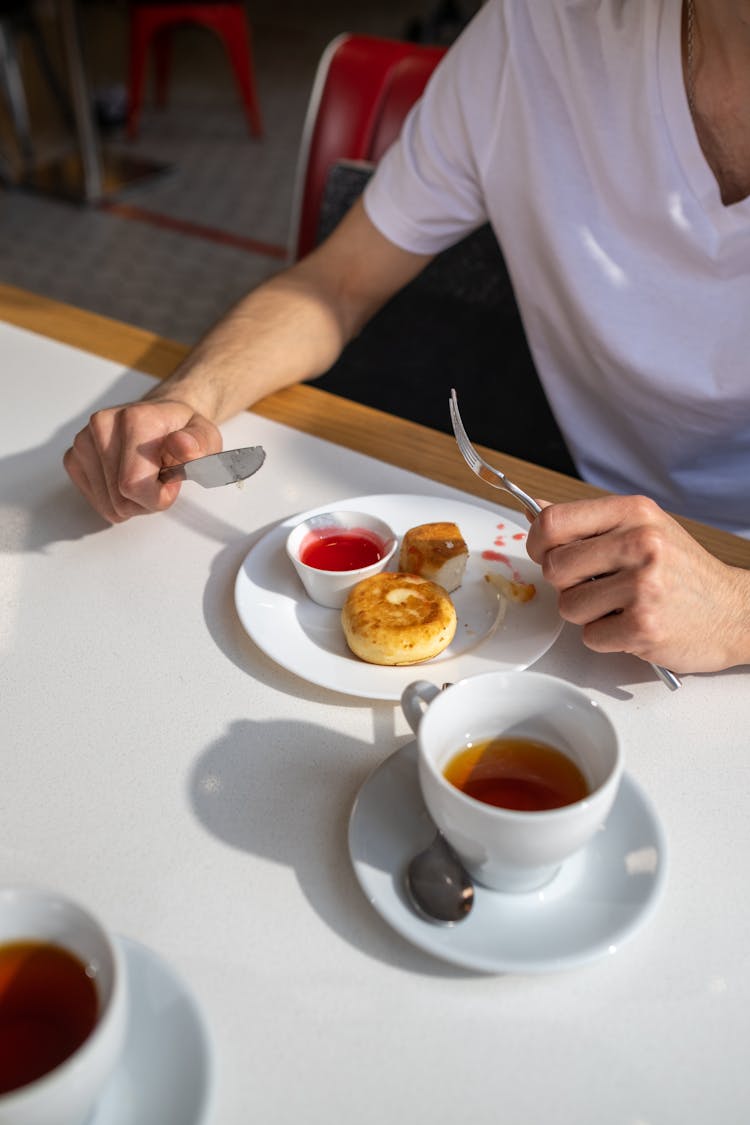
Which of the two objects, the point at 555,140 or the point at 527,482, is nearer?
the point at 527,482

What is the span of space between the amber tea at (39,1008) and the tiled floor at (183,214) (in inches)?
112

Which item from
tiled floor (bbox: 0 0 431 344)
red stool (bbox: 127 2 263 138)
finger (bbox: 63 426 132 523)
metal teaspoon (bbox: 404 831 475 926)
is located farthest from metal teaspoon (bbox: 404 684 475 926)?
red stool (bbox: 127 2 263 138)

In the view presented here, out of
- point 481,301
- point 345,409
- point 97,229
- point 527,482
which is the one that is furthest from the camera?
point 97,229

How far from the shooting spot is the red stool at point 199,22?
14.7ft

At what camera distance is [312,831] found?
73 cm

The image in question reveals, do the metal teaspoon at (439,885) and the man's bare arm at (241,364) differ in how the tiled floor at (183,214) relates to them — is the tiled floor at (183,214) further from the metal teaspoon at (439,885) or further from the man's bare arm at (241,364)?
the metal teaspoon at (439,885)

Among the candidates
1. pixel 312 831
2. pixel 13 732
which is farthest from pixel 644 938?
pixel 13 732

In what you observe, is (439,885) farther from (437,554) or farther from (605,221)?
(605,221)

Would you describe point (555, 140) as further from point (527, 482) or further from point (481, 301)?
point (527, 482)

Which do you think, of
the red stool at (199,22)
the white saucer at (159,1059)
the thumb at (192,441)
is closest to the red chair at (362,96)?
the thumb at (192,441)

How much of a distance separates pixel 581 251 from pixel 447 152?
0.23 metres

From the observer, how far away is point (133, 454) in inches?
39.4

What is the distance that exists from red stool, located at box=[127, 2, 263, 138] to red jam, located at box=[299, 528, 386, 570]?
13.9 ft

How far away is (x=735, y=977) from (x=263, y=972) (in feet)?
0.97
